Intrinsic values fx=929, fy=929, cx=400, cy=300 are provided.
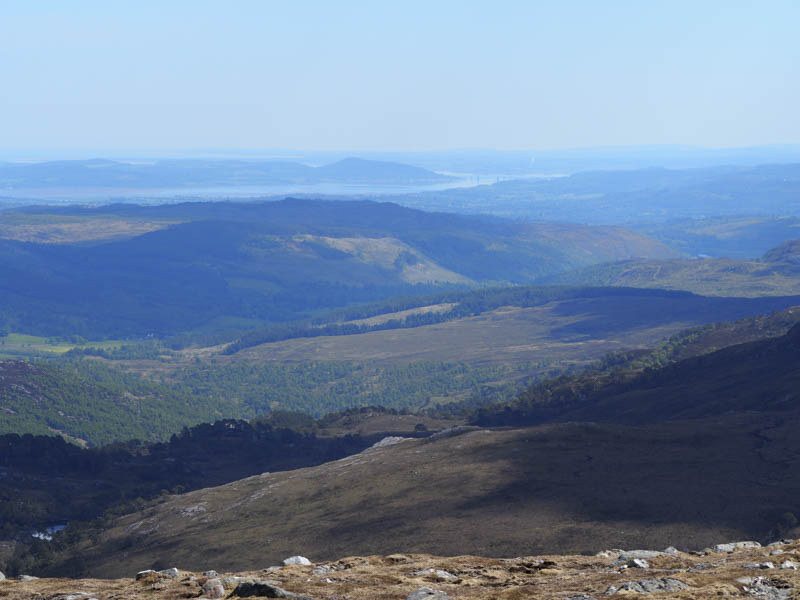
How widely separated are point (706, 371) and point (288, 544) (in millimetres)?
82034

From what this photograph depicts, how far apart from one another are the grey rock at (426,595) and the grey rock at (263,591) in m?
3.32

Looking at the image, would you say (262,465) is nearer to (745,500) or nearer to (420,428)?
(420,428)

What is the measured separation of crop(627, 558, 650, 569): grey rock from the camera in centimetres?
3416

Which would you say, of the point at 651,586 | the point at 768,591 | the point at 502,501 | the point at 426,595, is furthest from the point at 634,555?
the point at 502,501

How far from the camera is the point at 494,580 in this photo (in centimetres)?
3316

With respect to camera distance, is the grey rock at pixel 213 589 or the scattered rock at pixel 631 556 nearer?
the grey rock at pixel 213 589

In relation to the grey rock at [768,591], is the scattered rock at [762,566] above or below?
below

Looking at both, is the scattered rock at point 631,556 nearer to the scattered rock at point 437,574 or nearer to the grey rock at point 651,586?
the grey rock at point 651,586

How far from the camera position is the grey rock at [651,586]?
2861 cm

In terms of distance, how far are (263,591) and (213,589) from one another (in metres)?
2.71

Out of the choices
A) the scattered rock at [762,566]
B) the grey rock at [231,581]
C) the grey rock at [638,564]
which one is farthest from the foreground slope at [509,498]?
the grey rock at [231,581]

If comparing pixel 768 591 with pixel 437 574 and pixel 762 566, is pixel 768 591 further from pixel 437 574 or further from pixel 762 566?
pixel 437 574

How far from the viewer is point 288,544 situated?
74062mm

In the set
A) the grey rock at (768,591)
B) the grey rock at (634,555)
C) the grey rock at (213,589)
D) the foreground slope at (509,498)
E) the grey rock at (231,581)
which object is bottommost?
the foreground slope at (509,498)
